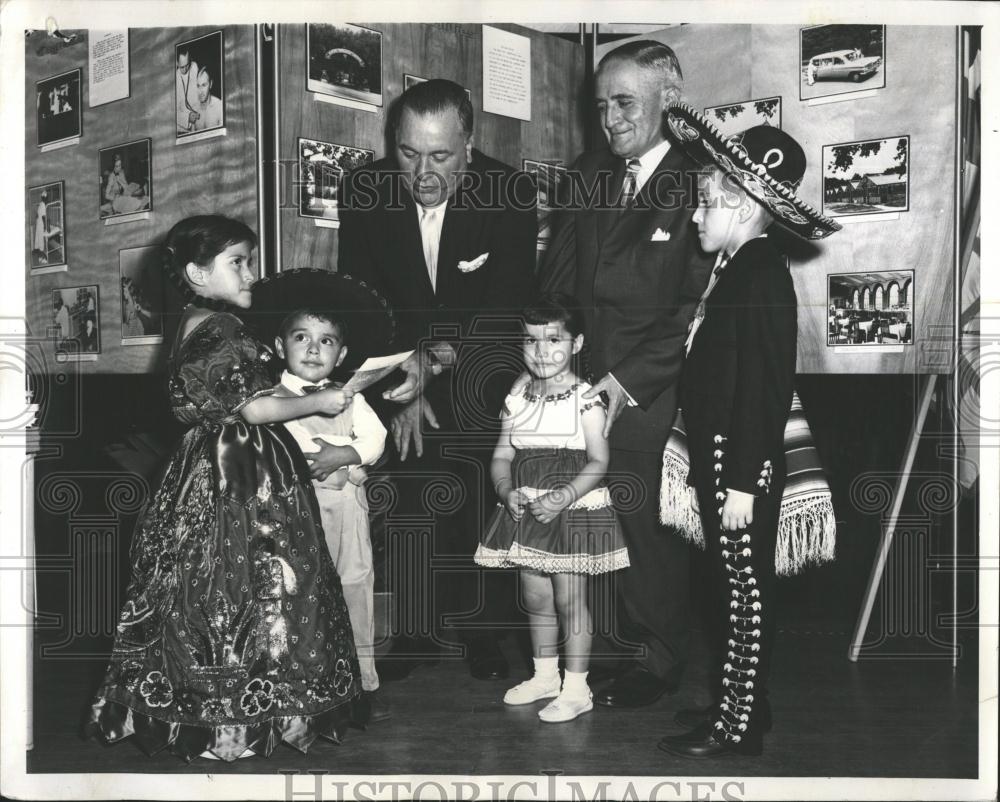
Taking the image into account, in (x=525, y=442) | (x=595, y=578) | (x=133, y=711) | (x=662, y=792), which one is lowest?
(x=662, y=792)

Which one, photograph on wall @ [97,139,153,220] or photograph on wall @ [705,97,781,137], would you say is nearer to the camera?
photograph on wall @ [705,97,781,137]

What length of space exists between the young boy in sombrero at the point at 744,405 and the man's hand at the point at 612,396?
0.85ft

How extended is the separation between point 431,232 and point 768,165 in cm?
118

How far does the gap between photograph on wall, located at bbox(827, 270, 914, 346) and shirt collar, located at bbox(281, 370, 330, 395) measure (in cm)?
175

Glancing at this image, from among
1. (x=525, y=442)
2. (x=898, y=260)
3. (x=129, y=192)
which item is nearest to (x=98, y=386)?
(x=129, y=192)

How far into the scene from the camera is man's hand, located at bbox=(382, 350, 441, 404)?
3.30 meters

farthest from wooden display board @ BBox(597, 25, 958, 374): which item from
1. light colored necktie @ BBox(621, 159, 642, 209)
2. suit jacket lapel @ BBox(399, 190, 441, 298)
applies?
suit jacket lapel @ BBox(399, 190, 441, 298)

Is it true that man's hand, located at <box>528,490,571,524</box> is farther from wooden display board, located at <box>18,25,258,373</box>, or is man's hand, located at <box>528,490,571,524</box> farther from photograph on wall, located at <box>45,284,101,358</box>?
photograph on wall, located at <box>45,284,101,358</box>

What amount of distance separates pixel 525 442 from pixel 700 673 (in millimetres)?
1073

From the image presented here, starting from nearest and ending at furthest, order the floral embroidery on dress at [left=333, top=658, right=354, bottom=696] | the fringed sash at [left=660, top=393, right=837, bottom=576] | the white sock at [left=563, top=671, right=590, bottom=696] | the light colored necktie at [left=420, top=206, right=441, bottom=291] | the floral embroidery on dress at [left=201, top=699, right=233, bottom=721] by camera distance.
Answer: the floral embroidery on dress at [left=201, top=699, right=233, bottom=721] < the floral embroidery on dress at [left=333, top=658, right=354, bottom=696] < the fringed sash at [left=660, top=393, right=837, bottom=576] < the white sock at [left=563, top=671, right=590, bottom=696] < the light colored necktie at [left=420, top=206, right=441, bottom=291]

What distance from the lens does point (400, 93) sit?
132 inches

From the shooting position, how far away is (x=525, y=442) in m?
3.10

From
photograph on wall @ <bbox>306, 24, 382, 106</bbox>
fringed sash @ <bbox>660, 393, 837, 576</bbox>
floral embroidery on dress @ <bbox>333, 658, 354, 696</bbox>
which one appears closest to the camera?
floral embroidery on dress @ <bbox>333, 658, 354, 696</bbox>

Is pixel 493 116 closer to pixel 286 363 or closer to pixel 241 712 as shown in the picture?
pixel 286 363
